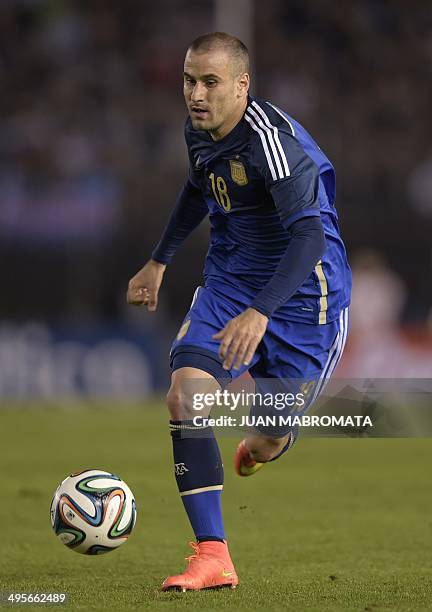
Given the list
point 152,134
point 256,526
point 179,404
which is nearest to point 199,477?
point 179,404

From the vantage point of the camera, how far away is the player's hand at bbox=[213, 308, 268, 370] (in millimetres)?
4125

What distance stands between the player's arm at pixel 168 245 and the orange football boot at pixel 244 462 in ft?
3.14

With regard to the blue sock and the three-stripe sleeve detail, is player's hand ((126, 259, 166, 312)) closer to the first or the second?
the blue sock

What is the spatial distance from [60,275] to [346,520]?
869 centimetres

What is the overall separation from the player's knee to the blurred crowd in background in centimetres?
1013

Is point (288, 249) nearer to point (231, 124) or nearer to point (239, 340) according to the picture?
point (239, 340)

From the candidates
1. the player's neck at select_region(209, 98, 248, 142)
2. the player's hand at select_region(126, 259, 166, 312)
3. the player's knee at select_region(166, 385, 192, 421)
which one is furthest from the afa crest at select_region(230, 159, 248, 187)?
the player's knee at select_region(166, 385, 192, 421)

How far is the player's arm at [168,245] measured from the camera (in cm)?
535

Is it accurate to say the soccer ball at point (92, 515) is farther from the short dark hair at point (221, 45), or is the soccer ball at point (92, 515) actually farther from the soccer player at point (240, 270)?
the short dark hair at point (221, 45)

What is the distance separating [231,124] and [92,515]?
171 centimetres

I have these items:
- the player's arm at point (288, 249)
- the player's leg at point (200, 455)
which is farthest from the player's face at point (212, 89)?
the player's leg at point (200, 455)

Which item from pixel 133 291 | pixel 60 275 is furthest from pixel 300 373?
pixel 60 275

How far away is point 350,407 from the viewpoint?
505 centimetres

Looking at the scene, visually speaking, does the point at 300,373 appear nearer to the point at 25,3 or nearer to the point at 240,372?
the point at 240,372
